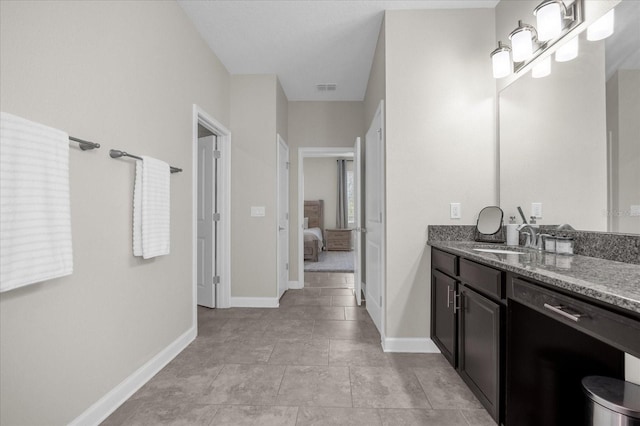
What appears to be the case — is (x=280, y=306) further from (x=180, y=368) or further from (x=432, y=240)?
(x=432, y=240)

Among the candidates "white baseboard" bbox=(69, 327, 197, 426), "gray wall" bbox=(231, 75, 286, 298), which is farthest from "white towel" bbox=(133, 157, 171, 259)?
"gray wall" bbox=(231, 75, 286, 298)

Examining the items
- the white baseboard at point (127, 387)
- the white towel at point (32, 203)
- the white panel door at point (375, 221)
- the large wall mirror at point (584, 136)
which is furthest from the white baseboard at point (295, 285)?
the white towel at point (32, 203)

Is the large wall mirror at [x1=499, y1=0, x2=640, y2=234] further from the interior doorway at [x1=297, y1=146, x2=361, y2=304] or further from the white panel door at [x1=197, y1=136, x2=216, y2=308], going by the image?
the white panel door at [x1=197, y1=136, x2=216, y2=308]

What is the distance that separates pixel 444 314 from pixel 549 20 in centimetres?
186

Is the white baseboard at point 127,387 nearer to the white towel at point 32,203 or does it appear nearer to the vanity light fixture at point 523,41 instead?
the white towel at point 32,203

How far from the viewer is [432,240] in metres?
2.34

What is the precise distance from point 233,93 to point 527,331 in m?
3.54

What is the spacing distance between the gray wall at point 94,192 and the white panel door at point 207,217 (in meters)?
1.02

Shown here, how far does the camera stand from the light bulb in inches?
66.5

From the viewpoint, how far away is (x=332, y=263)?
6.22 metres

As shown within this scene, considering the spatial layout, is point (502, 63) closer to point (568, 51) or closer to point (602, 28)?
point (568, 51)

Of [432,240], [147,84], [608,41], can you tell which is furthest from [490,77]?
[147,84]

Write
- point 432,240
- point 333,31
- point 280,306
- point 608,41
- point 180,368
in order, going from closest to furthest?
point 608,41, point 180,368, point 432,240, point 333,31, point 280,306

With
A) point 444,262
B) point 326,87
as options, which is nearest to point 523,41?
point 444,262
